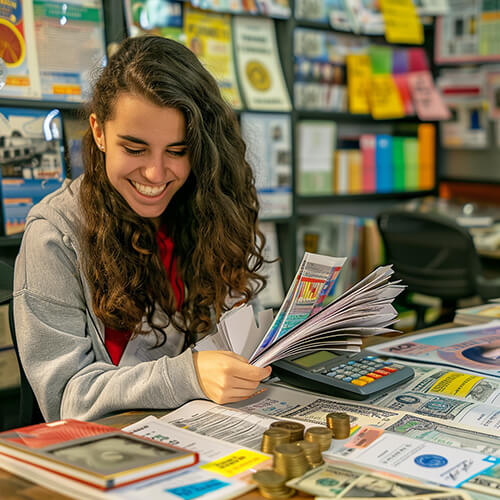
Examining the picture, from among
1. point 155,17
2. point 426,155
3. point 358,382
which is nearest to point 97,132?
point 358,382

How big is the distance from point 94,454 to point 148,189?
64cm

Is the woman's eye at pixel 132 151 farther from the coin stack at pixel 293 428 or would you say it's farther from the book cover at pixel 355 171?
the book cover at pixel 355 171

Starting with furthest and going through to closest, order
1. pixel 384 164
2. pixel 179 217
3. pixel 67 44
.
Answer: pixel 384 164, pixel 67 44, pixel 179 217

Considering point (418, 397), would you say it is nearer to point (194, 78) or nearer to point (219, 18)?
point (194, 78)

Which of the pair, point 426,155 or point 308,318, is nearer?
point 308,318

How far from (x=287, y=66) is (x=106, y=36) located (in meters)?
0.91

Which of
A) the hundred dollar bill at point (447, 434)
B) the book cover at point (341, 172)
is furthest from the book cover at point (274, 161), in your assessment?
the hundred dollar bill at point (447, 434)

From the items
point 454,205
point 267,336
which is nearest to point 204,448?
point 267,336

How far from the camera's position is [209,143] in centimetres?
133

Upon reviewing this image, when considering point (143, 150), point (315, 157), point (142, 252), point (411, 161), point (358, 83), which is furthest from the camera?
point (411, 161)

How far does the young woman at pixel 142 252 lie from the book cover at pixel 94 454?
213 millimetres

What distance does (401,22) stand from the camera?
3.40 metres

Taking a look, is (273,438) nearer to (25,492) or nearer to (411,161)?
(25,492)

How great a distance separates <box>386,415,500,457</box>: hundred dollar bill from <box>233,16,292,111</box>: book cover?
80.4 inches
